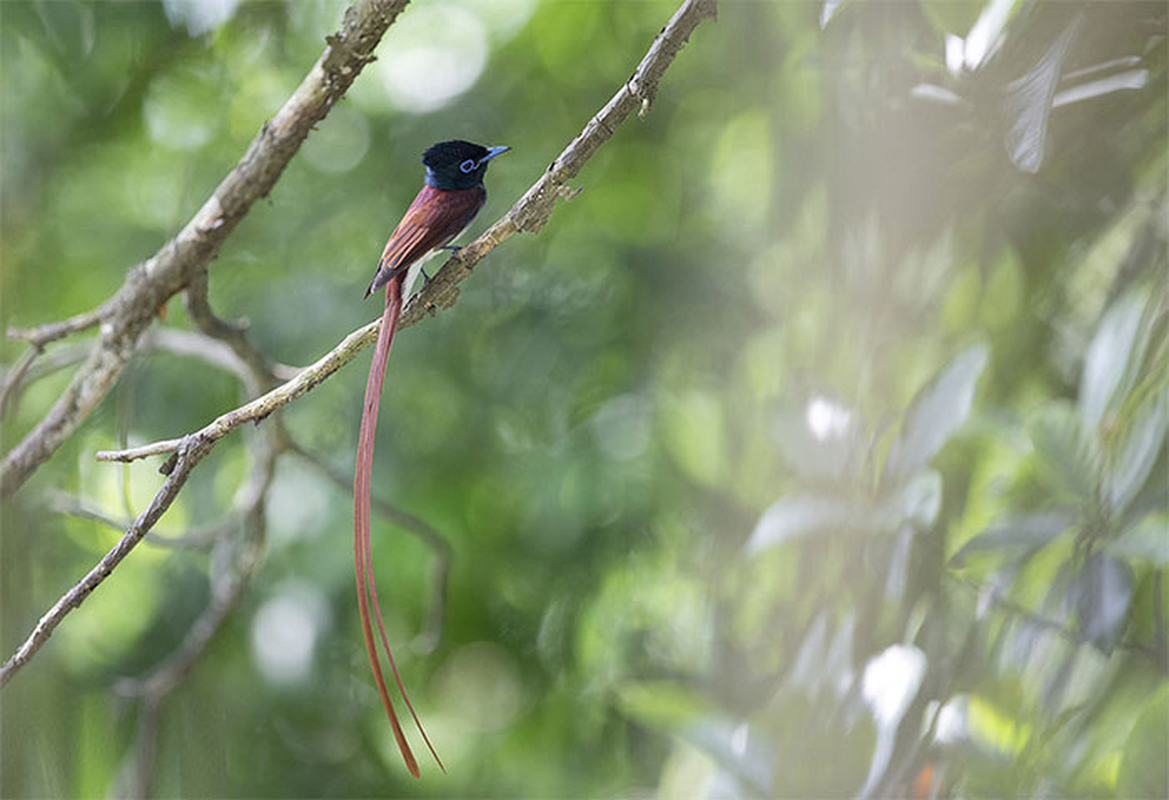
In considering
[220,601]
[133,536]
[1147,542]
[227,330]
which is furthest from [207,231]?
[1147,542]

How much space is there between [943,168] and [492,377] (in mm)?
306

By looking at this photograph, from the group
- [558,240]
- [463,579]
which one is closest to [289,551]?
[463,579]

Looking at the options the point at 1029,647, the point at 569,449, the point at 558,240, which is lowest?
the point at 1029,647

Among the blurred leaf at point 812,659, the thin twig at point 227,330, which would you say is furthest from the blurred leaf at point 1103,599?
the thin twig at point 227,330

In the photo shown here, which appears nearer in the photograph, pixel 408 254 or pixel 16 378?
pixel 408 254

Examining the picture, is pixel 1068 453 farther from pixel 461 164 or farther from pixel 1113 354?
pixel 461 164

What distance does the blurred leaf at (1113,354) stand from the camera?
1.19 ft

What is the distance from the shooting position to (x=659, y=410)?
646 millimetres

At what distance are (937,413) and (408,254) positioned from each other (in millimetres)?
204

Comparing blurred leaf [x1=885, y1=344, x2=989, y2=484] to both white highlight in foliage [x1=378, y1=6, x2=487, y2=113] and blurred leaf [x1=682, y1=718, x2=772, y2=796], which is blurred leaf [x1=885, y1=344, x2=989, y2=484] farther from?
white highlight in foliage [x1=378, y1=6, x2=487, y2=113]

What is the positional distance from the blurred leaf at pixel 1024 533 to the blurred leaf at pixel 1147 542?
0.02 meters

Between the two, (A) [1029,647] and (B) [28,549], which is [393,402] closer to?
(B) [28,549]

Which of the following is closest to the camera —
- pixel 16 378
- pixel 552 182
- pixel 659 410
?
pixel 552 182

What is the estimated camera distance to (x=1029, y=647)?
1.26 feet
